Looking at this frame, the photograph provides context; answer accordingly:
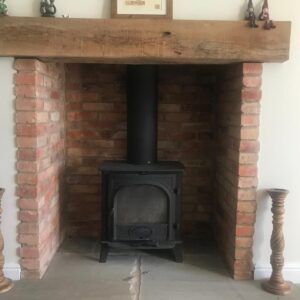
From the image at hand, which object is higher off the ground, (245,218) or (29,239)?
(245,218)

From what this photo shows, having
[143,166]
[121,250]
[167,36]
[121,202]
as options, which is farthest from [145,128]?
[121,250]

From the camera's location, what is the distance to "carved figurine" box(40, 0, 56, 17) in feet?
7.26

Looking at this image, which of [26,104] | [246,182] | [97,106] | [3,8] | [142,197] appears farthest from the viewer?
[97,106]

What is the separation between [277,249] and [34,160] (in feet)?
5.23

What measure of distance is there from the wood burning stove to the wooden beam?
0.48 m

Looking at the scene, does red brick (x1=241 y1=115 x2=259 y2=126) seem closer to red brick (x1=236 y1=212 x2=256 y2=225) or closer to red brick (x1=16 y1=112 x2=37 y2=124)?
red brick (x1=236 y1=212 x2=256 y2=225)

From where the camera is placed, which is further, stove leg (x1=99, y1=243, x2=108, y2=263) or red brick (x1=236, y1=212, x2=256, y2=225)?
stove leg (x1=99, y1=243, x2=108, y2=263)

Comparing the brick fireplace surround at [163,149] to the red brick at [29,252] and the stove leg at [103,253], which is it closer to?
the red brick at [29,252]

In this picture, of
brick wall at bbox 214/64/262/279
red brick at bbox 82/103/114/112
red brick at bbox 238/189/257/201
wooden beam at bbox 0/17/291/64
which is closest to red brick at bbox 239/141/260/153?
brick wall at bbox 214/64/262/279

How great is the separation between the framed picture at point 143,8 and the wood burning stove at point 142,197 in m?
0.51

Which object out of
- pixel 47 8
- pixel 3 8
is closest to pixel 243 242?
pixel 47 8

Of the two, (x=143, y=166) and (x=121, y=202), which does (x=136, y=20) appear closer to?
(x=143, y=166)

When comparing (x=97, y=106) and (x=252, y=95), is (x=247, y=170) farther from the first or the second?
(x=97, y=106)

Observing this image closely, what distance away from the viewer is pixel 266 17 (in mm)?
2256
